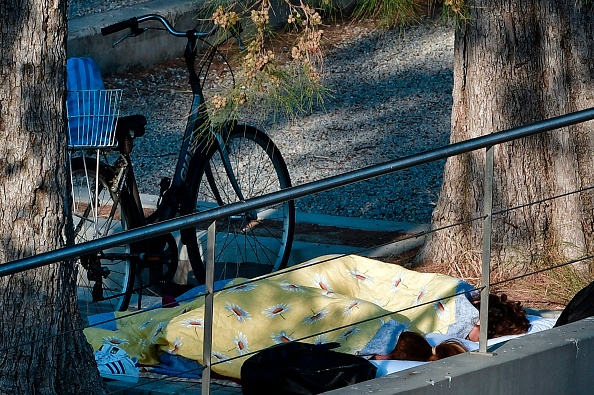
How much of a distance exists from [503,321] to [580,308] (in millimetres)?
388

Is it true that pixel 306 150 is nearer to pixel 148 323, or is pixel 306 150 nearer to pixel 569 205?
pixel 569 205

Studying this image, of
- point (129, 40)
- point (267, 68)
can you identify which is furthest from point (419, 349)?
point (129, 40)

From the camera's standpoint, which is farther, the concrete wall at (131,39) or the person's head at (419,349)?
the concrete wall at (131,39)

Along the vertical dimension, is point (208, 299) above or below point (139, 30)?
below

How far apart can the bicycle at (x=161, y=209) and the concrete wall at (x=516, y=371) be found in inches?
81.0

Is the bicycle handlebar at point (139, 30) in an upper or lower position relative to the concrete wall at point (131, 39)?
lower

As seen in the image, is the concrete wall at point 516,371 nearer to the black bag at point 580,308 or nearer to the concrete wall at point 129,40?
the black bag at point 580,308

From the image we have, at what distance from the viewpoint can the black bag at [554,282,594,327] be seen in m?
4.20

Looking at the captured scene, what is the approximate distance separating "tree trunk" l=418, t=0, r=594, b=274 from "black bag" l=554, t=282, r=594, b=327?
1249mm

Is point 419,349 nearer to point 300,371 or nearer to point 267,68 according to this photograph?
point 300,371

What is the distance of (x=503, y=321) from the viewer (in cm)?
453

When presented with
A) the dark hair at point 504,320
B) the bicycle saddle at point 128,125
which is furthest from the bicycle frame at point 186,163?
the dark hair at point 504,320

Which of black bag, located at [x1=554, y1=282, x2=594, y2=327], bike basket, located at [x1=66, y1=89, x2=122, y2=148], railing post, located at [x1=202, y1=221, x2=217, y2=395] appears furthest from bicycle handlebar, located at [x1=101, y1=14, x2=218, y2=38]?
railing post, located at [x1=202, y1=221, x2=217, y2=395]

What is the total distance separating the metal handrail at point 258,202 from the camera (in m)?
Result: 2.64
